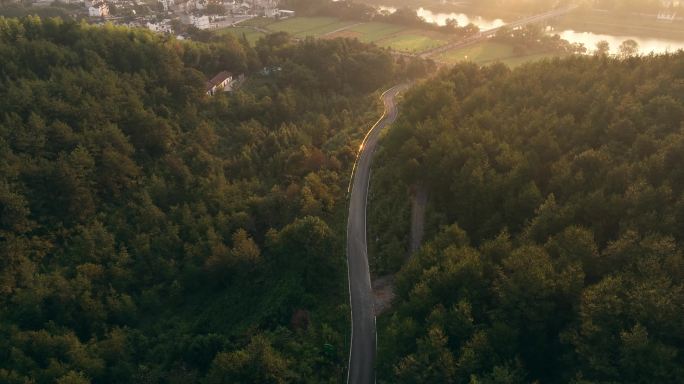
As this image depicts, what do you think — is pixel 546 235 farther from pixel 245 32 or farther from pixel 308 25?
pixel 308 25

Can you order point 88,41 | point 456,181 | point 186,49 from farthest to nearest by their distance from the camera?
1. point 186,49
2. point 88,41
3. point 456,181

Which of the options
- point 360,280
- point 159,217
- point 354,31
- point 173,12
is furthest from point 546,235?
point 173,12

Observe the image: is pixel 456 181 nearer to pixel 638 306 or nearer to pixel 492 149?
pixel 492 149

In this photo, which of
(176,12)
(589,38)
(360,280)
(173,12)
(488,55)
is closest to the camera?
(360,280)

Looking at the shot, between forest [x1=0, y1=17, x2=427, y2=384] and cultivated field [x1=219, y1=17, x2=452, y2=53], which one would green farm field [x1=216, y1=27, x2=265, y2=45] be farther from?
forest [x1=0, y1=17, x2=427, y2=384]

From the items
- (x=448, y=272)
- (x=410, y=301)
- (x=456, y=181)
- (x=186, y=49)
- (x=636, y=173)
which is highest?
(x=186, y=49)

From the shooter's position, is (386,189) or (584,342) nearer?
(584,342)

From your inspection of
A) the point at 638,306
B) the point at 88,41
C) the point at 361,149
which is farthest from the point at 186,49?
the point at 638,306
